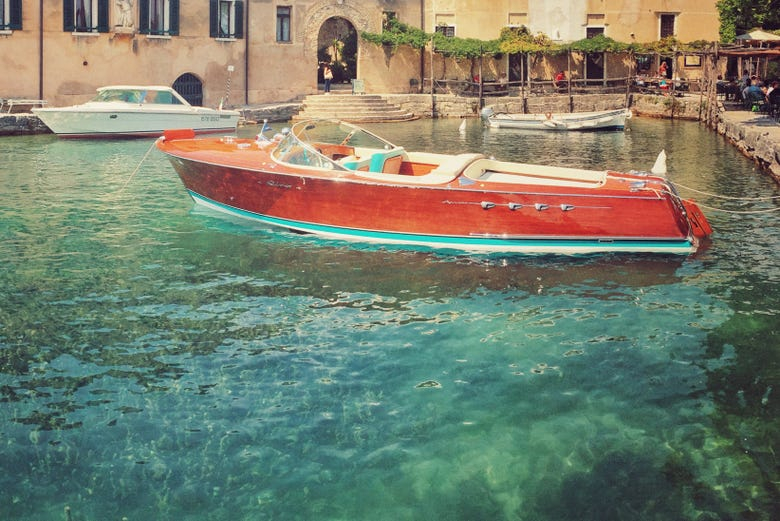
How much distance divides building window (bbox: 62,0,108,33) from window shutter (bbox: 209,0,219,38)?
3670 mm

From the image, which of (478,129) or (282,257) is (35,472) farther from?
(478,129)

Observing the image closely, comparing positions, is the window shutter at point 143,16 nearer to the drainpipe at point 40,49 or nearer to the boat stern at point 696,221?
the drainpipe at point 40,49

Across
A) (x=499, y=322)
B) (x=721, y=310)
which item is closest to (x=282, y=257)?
(x=499, y=322)

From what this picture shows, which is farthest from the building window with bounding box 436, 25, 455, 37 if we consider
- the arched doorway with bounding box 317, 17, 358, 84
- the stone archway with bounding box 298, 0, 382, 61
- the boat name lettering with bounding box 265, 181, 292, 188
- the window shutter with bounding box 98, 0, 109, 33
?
the boat name lettering with bounding box 265, 181, 292, 188

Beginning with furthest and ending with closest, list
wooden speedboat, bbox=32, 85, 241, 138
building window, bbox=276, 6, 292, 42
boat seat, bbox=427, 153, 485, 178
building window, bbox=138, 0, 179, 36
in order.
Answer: building window, bbox=276, 6, 292, 42 < building window, bbox=138, 0, 179, 36 < wooden speedboat, bbox=32, 85, 241, 138 < boat seat, bbox=427, 153, 485, 178

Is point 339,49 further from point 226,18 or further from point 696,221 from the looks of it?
point 696,221

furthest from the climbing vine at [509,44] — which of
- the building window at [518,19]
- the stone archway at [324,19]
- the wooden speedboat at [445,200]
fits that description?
the wooden speedboat at [445,200]

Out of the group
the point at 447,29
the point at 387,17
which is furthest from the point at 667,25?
the point at 387,17

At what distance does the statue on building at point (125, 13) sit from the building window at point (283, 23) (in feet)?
19.5

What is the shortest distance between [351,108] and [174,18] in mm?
6621

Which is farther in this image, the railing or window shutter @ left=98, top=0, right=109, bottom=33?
the railing

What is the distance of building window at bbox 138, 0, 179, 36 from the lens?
2998 cm

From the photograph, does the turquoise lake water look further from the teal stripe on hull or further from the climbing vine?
the climbing vine

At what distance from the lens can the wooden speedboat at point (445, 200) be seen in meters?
10.9
